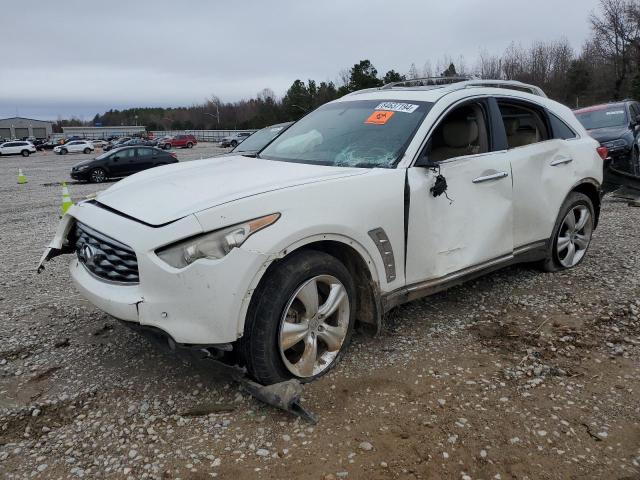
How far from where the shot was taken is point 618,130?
10.7 meters

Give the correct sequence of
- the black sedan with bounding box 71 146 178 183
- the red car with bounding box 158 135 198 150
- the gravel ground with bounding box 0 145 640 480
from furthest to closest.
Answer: the red car with bounding box 158 135 198 150 → the black sedan with bounding box 71 146 178 183 → the gravel ground with bounding box 0 145 640 480

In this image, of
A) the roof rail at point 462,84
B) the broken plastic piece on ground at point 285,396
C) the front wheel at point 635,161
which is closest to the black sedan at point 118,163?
the front wheel at point 635,161

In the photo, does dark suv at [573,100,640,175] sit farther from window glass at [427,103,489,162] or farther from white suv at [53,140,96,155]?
white suv at [53,140,96,155]

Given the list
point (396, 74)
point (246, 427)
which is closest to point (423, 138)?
point (246, 427)

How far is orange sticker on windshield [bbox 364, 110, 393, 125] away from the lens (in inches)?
153

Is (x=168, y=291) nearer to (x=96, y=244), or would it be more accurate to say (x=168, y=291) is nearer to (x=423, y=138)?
(x=96, y=244)

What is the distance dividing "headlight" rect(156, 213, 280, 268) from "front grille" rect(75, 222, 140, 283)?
0.24 m

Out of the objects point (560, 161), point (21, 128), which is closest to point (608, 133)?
point (560, 161)

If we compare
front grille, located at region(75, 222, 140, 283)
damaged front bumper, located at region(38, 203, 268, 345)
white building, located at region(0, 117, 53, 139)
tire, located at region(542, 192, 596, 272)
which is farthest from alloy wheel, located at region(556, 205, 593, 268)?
white building, located at region(0, 117, 53, 139)

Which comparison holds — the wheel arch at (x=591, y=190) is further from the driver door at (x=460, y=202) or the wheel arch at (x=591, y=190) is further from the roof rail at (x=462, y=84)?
the driver door at (x=460, y=202)

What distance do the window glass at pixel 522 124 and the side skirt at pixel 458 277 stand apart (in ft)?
3.00

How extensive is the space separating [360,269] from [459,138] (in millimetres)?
1548

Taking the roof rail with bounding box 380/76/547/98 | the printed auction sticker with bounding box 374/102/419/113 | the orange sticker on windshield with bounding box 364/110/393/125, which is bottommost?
the orange sticker on windshield with bounding box 364/110/393/125

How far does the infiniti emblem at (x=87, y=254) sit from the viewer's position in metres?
3.15
